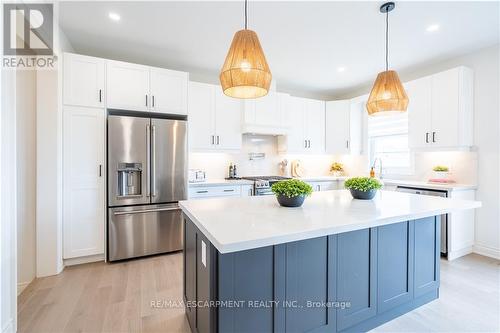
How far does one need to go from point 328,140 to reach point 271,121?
4.84ft

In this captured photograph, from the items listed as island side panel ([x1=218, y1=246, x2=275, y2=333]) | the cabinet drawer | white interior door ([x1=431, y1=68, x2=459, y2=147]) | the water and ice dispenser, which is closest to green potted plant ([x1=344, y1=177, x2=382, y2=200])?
island side panel ([x1=218, y1=246, x2=275, y2=333])

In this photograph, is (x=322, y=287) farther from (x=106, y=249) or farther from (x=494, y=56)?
(x=494, y=56)

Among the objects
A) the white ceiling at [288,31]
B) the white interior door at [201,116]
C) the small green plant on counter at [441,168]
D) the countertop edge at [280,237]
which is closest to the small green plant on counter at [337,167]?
the small green plant on counter at [441,168]

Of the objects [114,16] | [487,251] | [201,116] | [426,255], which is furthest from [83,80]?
[487,251]

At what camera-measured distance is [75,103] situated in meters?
2.81

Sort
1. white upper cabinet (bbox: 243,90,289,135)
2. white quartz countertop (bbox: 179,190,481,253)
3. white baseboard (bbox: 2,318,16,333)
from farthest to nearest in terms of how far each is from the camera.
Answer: white upper cabinet (bbox: 243,90,289,135), white baseboard (bbox: 2,318,16,333), white quartz countertop (bbox: 179,190,481,253)

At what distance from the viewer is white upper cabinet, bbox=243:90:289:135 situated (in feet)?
13.3

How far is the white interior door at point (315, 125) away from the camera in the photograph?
4.77 metres

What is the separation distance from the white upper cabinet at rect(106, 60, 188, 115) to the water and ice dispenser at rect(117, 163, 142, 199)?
0.77 m

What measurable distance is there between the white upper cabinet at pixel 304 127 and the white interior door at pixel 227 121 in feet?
3.29

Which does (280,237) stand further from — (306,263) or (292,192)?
(292,192)

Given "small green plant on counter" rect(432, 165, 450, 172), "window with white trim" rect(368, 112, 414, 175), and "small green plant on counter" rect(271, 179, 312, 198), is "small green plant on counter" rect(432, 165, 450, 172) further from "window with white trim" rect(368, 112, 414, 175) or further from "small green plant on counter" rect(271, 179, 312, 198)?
"small green plant on counter" rect(271, 179, 312, 198)

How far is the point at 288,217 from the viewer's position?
1.50m

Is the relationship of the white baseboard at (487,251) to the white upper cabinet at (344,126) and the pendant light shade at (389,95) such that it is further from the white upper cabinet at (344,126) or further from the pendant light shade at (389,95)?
the pendant light shade at (389,95)
